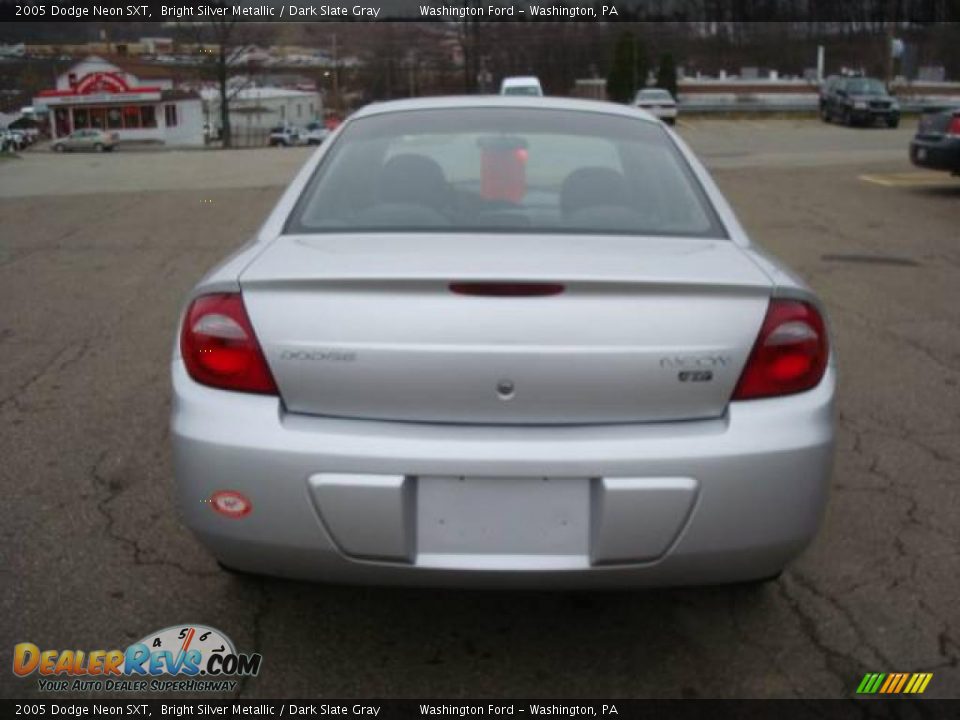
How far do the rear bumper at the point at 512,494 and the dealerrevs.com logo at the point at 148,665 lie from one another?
0.49 m

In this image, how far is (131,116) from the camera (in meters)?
65.2

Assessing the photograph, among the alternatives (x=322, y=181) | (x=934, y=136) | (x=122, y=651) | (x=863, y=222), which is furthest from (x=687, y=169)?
(x=934, y=136)

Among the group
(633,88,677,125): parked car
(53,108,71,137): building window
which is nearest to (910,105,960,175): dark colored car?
(633,88,677,125): parked car

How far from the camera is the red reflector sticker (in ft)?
7.69

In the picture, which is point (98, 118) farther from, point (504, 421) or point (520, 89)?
point (504, 421)

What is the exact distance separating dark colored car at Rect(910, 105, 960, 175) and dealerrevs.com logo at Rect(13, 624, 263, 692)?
520 inches

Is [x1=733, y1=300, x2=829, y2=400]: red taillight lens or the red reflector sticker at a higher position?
[x1=733, y1=300, x2=829, y2=400]: red taillight lens

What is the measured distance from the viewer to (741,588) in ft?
10.1

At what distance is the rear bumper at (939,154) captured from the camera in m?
13.2

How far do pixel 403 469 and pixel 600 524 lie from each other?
1.56ft

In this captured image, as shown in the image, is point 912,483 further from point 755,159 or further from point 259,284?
point 755,159

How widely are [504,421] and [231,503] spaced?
0.69m

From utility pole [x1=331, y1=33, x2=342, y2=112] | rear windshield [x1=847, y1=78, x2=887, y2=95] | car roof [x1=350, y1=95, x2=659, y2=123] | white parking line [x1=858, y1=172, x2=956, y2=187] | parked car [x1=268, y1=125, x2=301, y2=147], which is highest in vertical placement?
utility pole [x1=331, y1=33, x2=342, y2=112]

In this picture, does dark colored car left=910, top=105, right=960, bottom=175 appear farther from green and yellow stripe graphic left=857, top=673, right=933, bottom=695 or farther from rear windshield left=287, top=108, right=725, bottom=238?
green and yellow stripe graphic left=857, top=673, right=933, bottom=695
